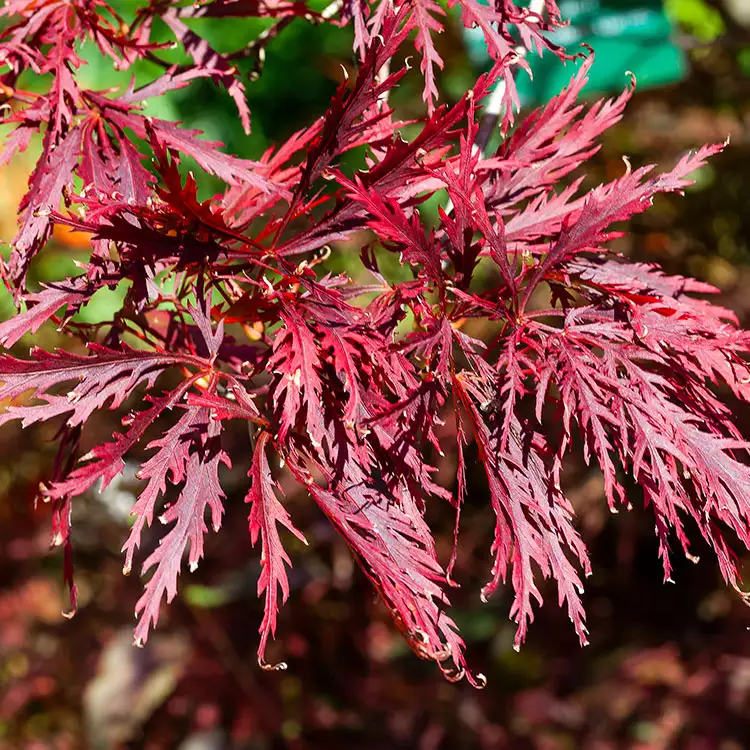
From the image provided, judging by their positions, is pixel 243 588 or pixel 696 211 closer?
pixel 243 588

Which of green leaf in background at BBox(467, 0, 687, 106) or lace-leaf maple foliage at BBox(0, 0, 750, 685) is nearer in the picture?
lace-leaf maple foliage at BBox(0, 0, 750, 685)

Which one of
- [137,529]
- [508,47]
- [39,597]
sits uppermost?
[508,47]

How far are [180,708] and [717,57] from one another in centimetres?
295

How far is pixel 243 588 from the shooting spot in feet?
8.41

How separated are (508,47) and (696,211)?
2.22 metres

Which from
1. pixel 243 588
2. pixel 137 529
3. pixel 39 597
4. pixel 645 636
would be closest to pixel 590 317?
pixel 137 529

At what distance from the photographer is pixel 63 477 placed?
35.9 inches

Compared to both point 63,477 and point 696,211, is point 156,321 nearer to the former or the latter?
point 63,477

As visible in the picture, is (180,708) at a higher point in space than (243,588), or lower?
lower

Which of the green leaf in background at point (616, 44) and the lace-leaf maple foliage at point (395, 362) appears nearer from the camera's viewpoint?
the lace-leaf maple foliage at point (395, 362)

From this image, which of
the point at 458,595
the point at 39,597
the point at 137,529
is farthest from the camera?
the point at 39,597

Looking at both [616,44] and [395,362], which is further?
[616,44]

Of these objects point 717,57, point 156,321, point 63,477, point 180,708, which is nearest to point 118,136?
point 156,321

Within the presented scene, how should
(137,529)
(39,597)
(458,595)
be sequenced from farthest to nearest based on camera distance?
(39,597)
(458,595)
(137,529)
